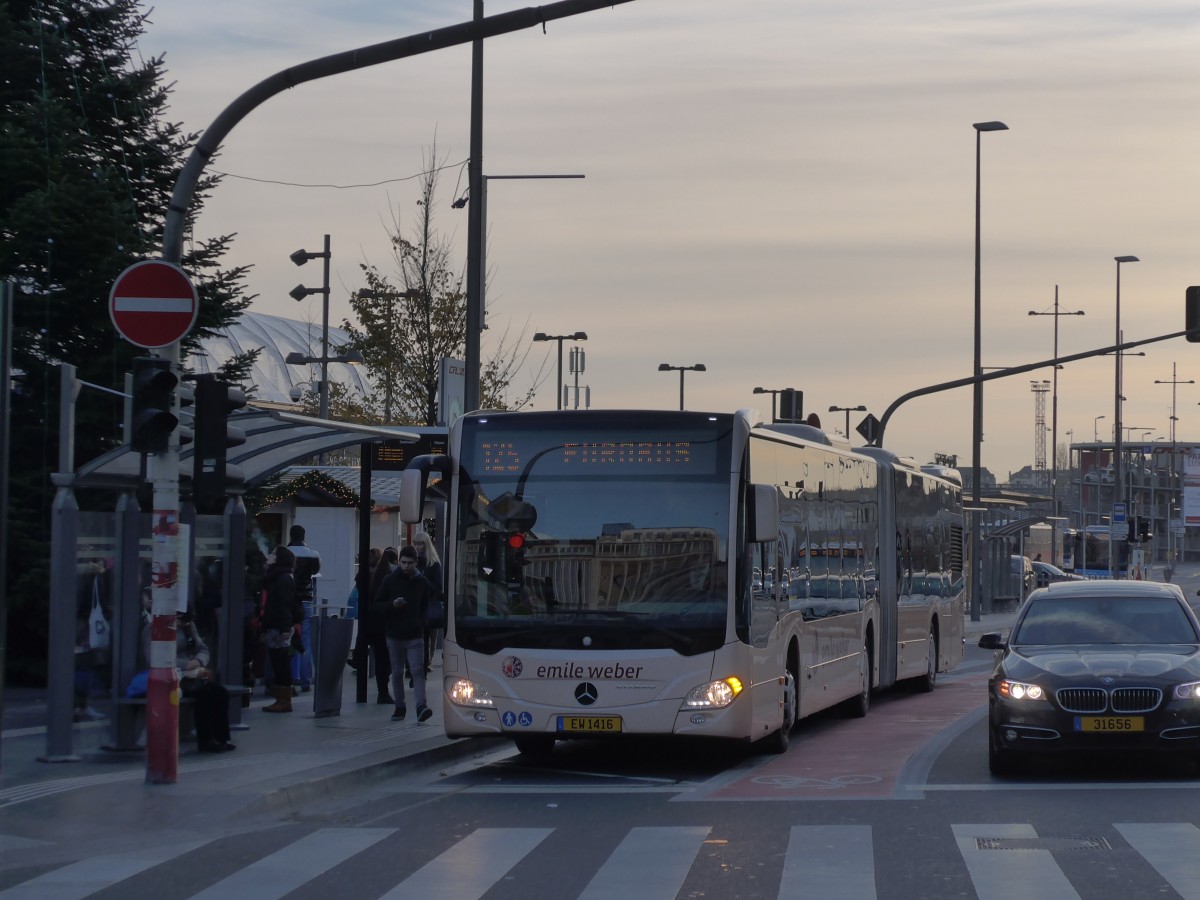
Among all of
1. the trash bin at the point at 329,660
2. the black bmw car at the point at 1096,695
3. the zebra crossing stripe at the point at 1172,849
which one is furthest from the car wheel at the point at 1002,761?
the trash bin at the point at 329,660

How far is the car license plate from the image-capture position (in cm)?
1355

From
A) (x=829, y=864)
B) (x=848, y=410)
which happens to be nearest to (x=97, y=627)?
(x=829, y=864)

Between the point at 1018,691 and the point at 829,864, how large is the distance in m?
4.31

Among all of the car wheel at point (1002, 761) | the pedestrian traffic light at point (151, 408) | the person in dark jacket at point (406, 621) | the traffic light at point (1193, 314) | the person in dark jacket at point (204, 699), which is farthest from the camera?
the traffic light at point (1193, 314)

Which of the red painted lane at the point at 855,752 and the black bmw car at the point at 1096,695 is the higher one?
the black bmw car at the point at 1096,695

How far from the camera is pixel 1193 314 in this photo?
3078cm

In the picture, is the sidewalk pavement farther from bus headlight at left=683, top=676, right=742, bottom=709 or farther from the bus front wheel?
the bus front wheel

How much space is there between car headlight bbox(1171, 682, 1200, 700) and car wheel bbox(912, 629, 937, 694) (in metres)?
12.3

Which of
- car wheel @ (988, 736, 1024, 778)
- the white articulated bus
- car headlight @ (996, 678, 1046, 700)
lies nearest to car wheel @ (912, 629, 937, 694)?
the white articulated bus

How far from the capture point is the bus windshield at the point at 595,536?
14781 millimetres

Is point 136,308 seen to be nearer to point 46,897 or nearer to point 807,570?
point 46,897

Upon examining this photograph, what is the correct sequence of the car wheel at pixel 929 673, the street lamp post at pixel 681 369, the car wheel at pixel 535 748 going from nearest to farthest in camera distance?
the car wheel at pixel 535 748 < the car wheel at pixel 929 673 < the street lamp post at pixel 681 369

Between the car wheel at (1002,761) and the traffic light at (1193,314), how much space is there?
59.6ft

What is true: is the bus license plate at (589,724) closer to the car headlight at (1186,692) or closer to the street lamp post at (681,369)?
the car headlight at (1186,692)
